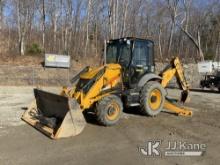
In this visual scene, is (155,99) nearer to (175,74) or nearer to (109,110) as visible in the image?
(175,74)

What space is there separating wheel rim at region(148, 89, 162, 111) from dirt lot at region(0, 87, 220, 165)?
1.19 ft

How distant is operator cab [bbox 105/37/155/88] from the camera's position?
30.8ft

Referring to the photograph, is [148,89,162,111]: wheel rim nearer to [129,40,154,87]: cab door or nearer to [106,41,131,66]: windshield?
[129,40,154,87]: cab door

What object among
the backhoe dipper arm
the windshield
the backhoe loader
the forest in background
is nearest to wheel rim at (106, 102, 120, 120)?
the backhoe loader

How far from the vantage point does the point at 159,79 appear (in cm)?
1024

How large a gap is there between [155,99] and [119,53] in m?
1.85

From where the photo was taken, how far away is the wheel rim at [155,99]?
387 inches

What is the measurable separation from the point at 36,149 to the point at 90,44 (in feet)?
96.0

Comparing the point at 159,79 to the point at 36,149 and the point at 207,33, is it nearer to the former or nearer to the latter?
the point at 36,149

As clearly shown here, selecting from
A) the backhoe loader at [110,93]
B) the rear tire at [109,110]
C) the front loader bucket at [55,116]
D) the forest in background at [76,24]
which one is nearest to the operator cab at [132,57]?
the backhoe loader at [110,93]

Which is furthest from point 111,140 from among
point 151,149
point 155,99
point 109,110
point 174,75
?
point 174,75

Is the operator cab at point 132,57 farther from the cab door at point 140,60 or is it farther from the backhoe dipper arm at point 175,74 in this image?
the backhoe dipper arm at point 175,74

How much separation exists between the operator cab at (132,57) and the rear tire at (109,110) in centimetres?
107

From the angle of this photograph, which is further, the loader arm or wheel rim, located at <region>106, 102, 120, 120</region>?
the loader arm
